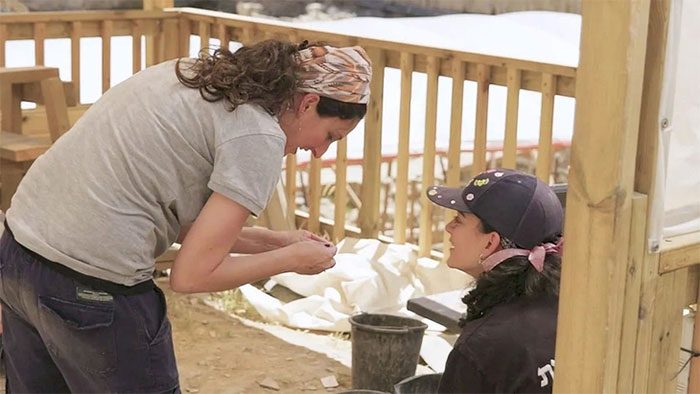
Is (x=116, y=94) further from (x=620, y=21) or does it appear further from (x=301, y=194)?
(x=301, y=194)

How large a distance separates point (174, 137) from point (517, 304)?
37.1 inches

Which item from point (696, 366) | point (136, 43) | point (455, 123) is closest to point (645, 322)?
point (696, 366)

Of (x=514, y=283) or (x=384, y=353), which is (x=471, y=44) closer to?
(x=384, y=353)

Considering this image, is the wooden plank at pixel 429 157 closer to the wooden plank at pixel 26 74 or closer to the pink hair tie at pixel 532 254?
the wooden plank at pixel 26 74

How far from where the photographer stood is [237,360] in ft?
18.0

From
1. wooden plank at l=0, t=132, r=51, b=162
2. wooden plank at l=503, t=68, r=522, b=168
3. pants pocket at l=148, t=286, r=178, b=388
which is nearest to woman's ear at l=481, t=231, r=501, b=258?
pants pocket at l=148, t=286, r=178, b=388

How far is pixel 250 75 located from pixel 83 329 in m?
0.74

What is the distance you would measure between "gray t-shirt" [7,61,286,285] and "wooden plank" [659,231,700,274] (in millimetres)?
949

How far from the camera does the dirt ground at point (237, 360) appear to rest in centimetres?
516

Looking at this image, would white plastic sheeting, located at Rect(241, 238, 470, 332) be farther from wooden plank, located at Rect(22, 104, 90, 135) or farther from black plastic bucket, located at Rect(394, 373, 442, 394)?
black plastic bucket, located at Rect(394, 373, 442, 394)

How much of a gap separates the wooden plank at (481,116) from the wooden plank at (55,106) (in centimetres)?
217

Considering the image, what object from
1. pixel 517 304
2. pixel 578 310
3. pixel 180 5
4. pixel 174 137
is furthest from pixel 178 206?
pixel 180 5

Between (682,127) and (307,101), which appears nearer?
(682,127)

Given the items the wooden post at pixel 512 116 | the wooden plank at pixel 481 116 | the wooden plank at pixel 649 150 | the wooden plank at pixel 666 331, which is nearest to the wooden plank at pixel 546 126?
the wooden post at pixel 512 116
